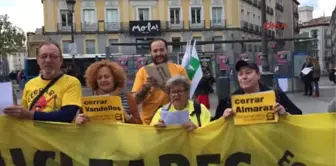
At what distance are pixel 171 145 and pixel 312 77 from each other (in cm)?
1697

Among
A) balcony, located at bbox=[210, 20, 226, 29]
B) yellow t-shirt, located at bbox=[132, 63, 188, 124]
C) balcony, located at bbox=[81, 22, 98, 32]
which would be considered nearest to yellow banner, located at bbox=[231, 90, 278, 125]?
yellow t-shirt, located at bbox=[132, 63, 188, 124]

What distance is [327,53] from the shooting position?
132875 millimetres

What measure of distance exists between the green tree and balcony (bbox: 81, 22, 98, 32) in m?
8.68

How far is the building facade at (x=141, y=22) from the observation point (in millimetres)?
55406

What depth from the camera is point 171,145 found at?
4152 millimetres

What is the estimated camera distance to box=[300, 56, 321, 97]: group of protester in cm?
1999

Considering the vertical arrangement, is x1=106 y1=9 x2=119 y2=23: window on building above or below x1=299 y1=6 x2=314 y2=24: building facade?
below

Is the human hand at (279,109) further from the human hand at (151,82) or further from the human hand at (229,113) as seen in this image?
the human hand at (151,82)

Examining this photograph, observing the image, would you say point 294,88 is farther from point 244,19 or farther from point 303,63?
point 244,19

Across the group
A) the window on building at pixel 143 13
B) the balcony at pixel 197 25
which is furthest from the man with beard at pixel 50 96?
the balcony at pixel 197 25

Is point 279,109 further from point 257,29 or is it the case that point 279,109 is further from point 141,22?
point 257,29

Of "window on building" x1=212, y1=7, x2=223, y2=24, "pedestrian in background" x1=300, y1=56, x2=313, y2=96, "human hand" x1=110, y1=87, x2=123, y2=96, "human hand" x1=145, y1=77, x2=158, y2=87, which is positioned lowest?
"pedestrian in background" x1=300, y1=56, x2=313, y2=96

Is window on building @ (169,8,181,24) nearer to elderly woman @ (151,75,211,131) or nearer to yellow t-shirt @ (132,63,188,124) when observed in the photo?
yellow t-shirt @ (132,63,188,124)

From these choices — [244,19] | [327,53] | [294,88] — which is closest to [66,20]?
[244,19]
